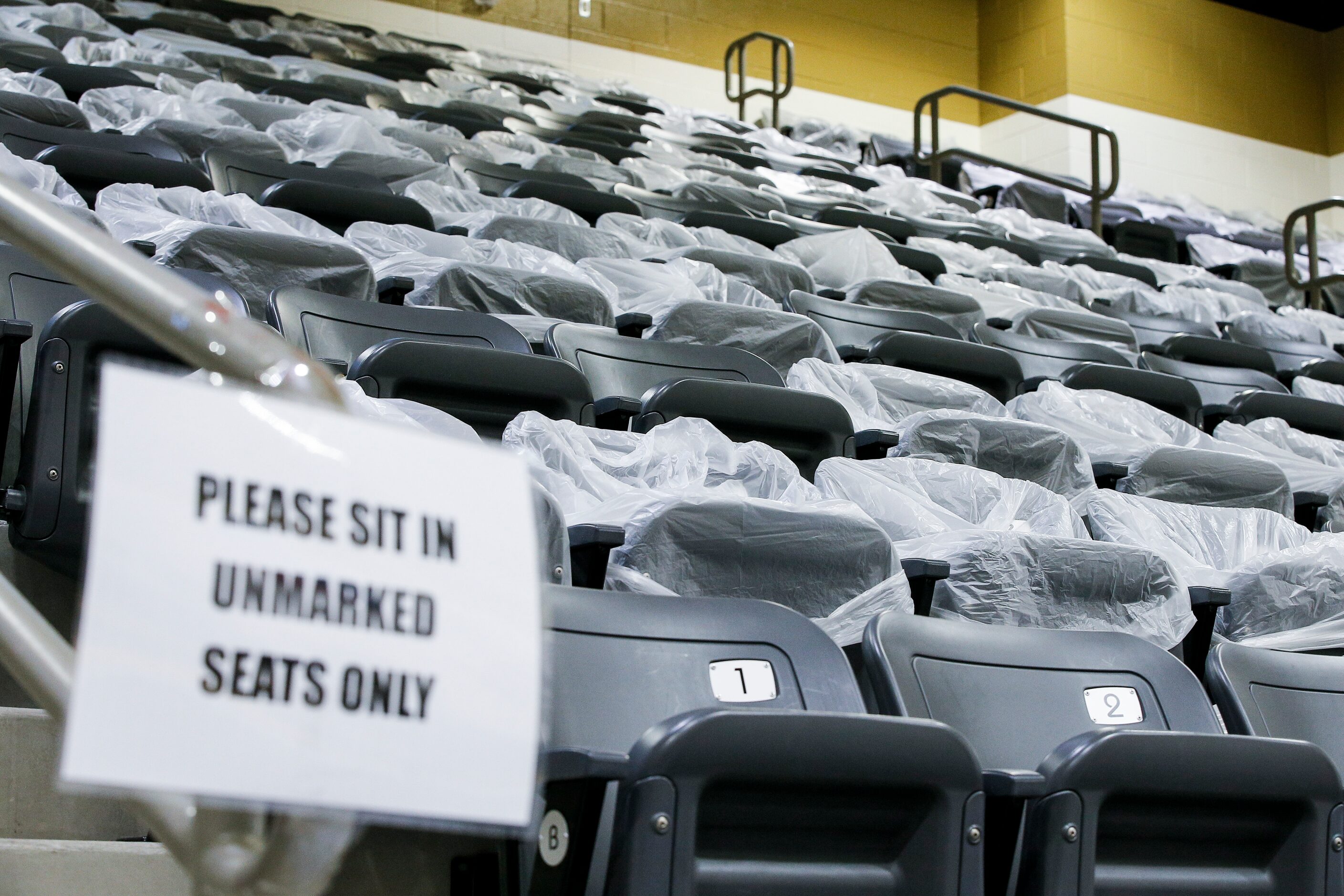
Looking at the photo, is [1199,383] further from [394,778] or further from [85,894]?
[394,778]

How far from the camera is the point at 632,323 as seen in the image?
63.4 inches

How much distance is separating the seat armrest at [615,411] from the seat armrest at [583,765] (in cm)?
63

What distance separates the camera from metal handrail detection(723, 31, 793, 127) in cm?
465

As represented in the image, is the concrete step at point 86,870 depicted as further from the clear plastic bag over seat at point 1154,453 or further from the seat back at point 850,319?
the seat back at point 850,319

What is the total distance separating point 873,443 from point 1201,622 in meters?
0.35

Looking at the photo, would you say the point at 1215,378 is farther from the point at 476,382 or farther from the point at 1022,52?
the point at 1022,52

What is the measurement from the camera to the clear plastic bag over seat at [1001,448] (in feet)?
4.64

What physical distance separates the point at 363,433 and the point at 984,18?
625 centimetres

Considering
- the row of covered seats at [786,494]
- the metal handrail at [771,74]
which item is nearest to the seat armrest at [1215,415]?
the row of covered seats at [786,494]

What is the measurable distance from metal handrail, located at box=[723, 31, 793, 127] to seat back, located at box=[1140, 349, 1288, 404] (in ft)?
8.31

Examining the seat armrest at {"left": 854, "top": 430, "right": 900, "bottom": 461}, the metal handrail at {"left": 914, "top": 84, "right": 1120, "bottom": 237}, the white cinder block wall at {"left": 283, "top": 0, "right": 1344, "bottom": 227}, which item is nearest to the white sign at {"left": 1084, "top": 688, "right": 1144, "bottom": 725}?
the seat armrest at {"left": 854, "top": 430, "right": 900, "bottom": 461}

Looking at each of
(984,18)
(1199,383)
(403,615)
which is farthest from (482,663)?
(984,18)

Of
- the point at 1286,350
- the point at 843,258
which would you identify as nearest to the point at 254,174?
the point at 843,258

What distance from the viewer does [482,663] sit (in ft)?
0.74
